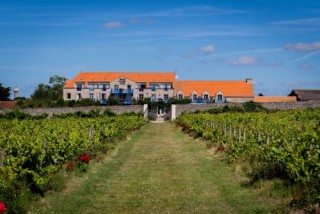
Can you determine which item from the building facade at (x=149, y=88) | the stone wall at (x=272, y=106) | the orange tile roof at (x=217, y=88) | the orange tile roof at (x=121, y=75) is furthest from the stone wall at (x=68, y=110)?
the orange tile roof at (x=121, y=75)

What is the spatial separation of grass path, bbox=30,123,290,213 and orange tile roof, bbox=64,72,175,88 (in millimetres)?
A: 77657

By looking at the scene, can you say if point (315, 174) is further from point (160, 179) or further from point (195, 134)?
point (195, 134)

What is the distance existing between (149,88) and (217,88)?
13574 mm

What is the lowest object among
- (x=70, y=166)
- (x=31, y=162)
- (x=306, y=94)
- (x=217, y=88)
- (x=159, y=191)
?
(x=159, y=191)

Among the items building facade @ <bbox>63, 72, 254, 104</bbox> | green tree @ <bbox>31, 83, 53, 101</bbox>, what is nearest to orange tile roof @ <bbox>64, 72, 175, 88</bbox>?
building facade @ <bbox>63, 72, 254, 104</bbox>

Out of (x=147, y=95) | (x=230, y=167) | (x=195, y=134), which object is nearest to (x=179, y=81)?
(x=147, y=95)

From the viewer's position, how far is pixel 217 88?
9556cm

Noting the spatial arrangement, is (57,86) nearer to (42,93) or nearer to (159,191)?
(42,93)

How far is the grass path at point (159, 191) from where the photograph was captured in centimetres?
1093

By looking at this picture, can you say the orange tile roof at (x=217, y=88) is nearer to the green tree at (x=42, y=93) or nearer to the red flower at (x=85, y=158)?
the green tree at (x=42, y=93)

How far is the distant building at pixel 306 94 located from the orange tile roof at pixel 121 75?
945 inches

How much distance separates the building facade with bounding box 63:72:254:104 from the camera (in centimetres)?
9425

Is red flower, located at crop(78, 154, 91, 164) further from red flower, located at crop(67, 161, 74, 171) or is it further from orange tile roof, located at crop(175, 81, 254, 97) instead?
orange tile roof, located at crop(175, 81, 254, 97)

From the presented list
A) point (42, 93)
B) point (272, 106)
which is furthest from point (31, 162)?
point (42, 93)
